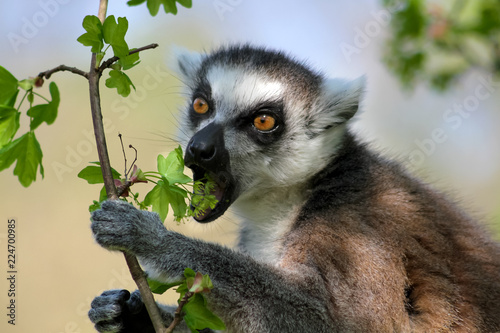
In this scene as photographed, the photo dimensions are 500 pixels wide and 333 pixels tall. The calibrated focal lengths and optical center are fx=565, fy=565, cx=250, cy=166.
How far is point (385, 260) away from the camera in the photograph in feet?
→ 11.5

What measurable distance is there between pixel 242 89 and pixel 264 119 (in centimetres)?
29

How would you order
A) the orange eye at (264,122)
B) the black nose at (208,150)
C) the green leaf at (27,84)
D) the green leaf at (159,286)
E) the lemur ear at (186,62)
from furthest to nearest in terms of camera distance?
the lemur ear at (186,62), the orange eye at (264,122), the black nose at (208,150), the green leaf at (159,286), the green leaf at (27,84)

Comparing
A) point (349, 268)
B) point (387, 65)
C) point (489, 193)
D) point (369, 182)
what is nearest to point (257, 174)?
point (369, 182)

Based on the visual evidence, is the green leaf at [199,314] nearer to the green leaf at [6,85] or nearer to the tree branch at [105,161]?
the tree branch at [105,161]

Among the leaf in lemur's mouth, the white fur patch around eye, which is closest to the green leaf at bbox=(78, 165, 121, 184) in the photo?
the leaf in lemur's mouth

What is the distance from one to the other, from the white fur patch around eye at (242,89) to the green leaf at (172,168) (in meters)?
1.57

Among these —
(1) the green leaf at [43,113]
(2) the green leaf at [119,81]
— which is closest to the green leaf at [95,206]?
(2) the green leaf at [119,81]

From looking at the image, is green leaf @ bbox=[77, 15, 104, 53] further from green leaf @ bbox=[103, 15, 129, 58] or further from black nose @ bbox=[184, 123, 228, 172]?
black nose @ bbox=[184, 123, 228, 172]

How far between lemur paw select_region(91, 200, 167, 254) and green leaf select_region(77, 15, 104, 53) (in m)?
0.81

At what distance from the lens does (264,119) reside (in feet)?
14.0

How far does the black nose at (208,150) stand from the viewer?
3.64 metres

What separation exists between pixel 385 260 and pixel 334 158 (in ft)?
3.34

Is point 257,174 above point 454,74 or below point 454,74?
below

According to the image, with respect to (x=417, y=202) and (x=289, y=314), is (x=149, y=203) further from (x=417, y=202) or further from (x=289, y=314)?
(x=417, y=202)
